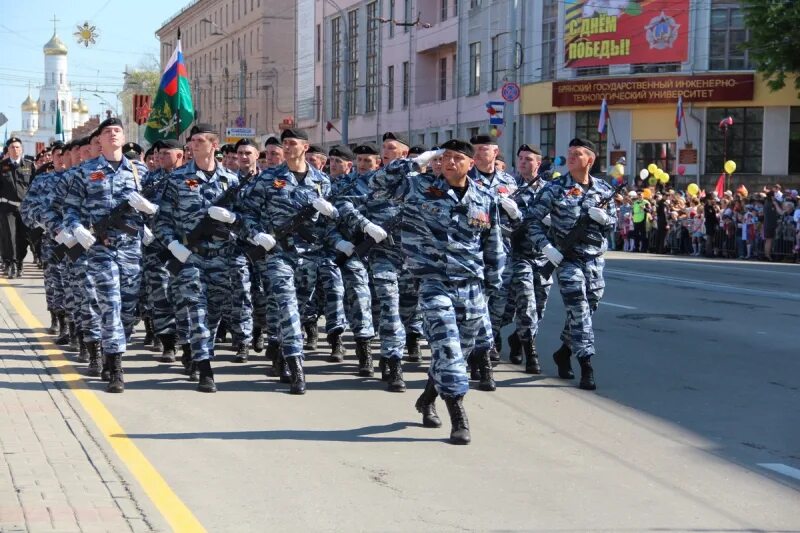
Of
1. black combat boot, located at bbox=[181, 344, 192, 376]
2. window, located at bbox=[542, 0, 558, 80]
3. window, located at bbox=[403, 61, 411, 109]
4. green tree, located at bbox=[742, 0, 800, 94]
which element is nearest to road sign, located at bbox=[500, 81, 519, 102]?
green tree, located at bbox=[742, 0, 800, 94]

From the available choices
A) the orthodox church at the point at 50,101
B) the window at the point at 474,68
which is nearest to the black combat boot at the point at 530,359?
the window at the point at 474,68

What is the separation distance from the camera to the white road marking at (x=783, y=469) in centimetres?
732

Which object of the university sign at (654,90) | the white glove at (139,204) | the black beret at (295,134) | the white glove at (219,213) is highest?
the university sign at (654,90)

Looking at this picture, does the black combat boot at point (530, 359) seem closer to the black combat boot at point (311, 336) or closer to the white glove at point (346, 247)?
the white glove at point (346, 247)

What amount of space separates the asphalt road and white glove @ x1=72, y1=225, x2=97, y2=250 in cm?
115

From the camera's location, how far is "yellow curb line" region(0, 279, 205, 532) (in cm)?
610

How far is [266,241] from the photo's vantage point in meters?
9.95

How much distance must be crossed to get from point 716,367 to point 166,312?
5137 mm

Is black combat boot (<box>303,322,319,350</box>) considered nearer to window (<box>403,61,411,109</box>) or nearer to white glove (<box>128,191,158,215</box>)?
white glove (<box>128,191,158,215</box>)

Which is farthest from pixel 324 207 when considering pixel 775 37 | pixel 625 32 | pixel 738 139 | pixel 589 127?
pixel 589 127

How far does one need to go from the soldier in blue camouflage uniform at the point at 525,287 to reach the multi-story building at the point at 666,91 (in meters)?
30.9

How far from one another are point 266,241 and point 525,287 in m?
2.77

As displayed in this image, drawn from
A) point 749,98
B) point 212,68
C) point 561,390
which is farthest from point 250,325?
point 212,68

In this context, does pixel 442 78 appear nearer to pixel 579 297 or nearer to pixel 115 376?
pixel 579 297
